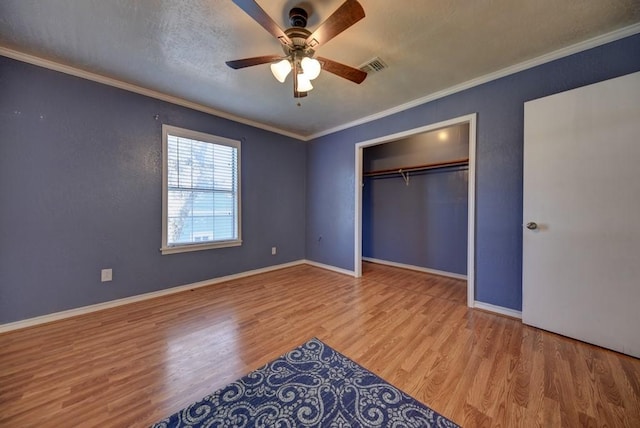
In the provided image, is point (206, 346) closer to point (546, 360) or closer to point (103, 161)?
point (103, 161)

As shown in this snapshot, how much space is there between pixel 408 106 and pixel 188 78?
2764 mm

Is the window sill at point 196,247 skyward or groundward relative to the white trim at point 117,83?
groundward

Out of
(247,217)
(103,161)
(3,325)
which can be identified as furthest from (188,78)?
(3,325)

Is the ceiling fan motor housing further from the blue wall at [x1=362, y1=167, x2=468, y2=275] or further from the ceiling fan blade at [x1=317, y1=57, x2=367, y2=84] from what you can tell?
the blue wall at [x1=362, y1=167, x2=468, y2=275]

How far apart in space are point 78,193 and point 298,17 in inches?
112

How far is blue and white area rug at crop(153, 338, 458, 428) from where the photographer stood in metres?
1.23

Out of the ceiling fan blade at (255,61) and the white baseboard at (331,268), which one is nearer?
the ceiling fan blade at (255,61)

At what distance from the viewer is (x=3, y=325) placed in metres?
2.09

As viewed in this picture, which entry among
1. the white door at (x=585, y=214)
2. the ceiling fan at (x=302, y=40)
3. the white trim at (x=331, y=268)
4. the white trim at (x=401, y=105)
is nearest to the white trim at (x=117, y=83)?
the white trim at (x=401, y=105)

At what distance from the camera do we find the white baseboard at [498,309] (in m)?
2.35

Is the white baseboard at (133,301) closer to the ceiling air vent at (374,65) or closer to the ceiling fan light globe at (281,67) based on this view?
the ceiling air vent at (374,65)

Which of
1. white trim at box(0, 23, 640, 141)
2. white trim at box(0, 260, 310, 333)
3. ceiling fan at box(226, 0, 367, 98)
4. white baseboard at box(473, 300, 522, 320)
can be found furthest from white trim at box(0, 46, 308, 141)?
white baseboard at box(473, 300, 522, 320)

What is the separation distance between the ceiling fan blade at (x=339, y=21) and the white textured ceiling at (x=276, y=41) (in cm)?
26

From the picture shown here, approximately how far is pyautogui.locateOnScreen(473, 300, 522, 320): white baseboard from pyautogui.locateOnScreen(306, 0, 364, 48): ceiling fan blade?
2957mm
